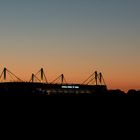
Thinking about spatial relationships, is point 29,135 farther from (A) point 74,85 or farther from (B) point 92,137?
(A) point 74,85

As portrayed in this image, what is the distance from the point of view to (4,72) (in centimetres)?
18175

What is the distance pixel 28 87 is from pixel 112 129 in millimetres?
125307

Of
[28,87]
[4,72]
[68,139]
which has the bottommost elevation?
[68,139]

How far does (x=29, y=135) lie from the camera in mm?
29703

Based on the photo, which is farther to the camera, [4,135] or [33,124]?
[33,124]

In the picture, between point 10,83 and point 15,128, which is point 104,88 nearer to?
point 10,83

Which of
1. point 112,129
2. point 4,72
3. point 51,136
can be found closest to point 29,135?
point 51,136

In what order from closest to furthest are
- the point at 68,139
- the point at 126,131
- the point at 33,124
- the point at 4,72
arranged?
1. the point at 68,139
2. the point at 126,131
3. the point at 33,124
4. the point at 4,72

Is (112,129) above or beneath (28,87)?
beneath

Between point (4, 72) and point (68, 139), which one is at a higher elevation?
point (4, 72)

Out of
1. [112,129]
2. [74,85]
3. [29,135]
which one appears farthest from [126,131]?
[74,85]

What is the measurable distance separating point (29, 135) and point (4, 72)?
15472 centimetres

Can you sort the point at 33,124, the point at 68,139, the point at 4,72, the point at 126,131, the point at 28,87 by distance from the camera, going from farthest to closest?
1. the point at 4,72
2. the point at 28,87
3. the point at 33,124
4. the point at 126,131
5. the point at 68,139

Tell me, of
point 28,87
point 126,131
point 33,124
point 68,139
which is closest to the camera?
point 68,139
